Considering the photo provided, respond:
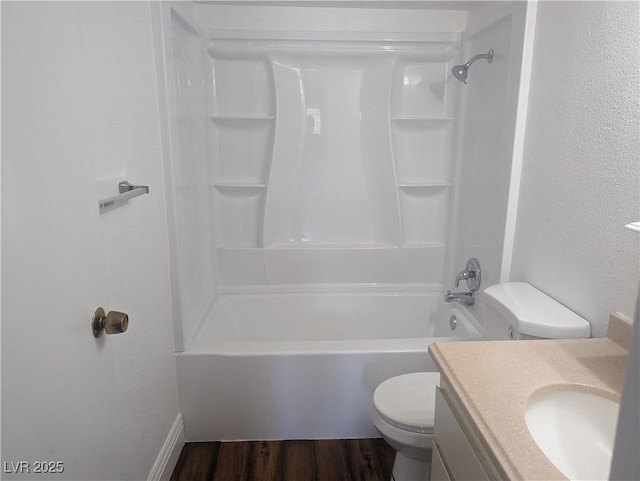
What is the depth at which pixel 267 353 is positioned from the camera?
2020 millimetres

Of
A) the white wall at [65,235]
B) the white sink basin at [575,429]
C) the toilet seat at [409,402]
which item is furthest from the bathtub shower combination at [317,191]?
the white sink basin at [575,429]

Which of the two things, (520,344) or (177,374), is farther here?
(177,374)

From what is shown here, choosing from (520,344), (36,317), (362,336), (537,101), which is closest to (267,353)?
(362,336)

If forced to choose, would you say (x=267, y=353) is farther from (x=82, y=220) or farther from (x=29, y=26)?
(x=29, y=26)

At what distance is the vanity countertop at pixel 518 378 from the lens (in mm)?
811

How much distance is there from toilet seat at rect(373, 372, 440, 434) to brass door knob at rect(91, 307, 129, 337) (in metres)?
0.96

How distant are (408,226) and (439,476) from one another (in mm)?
1821

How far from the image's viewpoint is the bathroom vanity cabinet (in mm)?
907

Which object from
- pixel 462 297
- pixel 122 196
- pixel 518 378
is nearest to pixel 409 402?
pixel 518 378

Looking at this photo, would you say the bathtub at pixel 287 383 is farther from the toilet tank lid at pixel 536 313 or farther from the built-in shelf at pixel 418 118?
the built-in shelf at pixel 418 118

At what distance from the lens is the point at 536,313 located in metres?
1.49

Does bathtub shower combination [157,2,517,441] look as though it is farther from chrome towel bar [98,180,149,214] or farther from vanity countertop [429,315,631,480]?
vanity countertop [429,315,631,480]

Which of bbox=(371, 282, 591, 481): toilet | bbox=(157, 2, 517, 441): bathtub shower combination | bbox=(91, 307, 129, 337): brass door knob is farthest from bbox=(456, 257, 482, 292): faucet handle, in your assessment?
bbox=(91, 307, 129, 337): brass door knob

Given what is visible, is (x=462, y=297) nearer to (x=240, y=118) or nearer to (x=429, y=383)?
(x=429, y=383)
